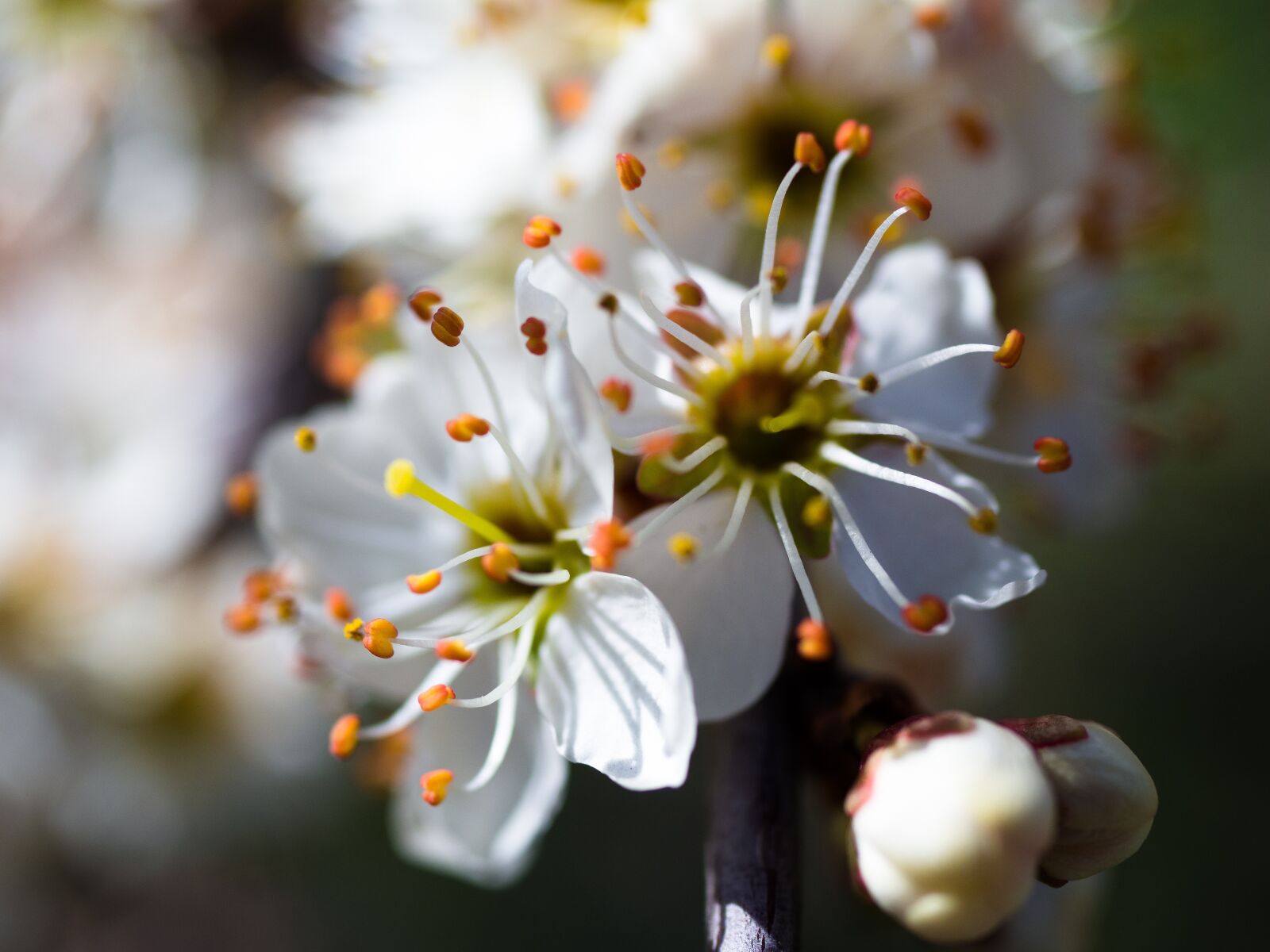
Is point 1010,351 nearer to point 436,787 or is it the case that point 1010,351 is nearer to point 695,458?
point 695,458

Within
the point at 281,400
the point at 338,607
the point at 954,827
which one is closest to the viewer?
the point at 954,827

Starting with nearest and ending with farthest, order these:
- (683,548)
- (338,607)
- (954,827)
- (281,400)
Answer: (954,827), (683,548), (338,607), (281,400)

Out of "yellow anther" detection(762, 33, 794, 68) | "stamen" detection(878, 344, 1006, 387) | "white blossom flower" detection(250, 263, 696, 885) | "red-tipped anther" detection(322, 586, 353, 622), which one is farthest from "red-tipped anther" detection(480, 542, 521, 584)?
"yellow anther" detection(762, 33, 794, 68)

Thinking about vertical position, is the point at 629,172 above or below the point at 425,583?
above

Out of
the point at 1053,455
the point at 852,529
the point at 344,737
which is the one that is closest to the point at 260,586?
the point at 344,737

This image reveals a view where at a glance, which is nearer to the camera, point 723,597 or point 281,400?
point 723,597

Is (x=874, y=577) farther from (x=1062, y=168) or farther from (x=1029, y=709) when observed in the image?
(x=1029, y=709)
